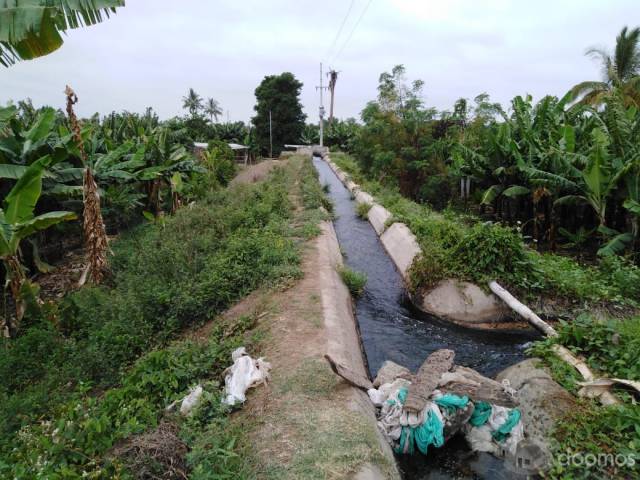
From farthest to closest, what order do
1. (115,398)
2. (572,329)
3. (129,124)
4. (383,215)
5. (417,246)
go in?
(129,124)
(383,215)
(417,246)
(572,329)
(115,398)

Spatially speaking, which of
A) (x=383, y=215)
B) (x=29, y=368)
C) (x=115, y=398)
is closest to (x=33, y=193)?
(x=29, y=368)

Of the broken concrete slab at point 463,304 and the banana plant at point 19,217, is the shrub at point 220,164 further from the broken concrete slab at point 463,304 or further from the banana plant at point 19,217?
the broken concrete slab at point 463,304

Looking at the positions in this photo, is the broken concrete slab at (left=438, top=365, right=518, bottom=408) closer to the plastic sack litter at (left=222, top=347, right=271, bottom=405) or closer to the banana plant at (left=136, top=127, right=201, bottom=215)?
the plastic sack litter at (left=222, top=347, right=271, bottom=405)

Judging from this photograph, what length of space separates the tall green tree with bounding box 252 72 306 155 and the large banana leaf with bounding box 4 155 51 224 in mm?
37121

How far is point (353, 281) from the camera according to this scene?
28.7ft

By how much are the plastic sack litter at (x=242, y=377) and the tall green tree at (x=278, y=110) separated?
39280 mm

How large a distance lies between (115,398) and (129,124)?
13.8 m

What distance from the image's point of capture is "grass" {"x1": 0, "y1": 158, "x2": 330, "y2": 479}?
139 inches

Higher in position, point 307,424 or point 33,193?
point 33,193

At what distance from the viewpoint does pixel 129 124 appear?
51.5ft

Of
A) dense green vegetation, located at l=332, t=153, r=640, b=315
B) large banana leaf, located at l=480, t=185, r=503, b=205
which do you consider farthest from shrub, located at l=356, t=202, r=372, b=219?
dense green vegetation, located at l=332, t=153, r=640, b=315

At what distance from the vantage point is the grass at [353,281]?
8.75 meters

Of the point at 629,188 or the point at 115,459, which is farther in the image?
the point at 629,188

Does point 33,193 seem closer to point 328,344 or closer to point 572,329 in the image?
point 328,344
